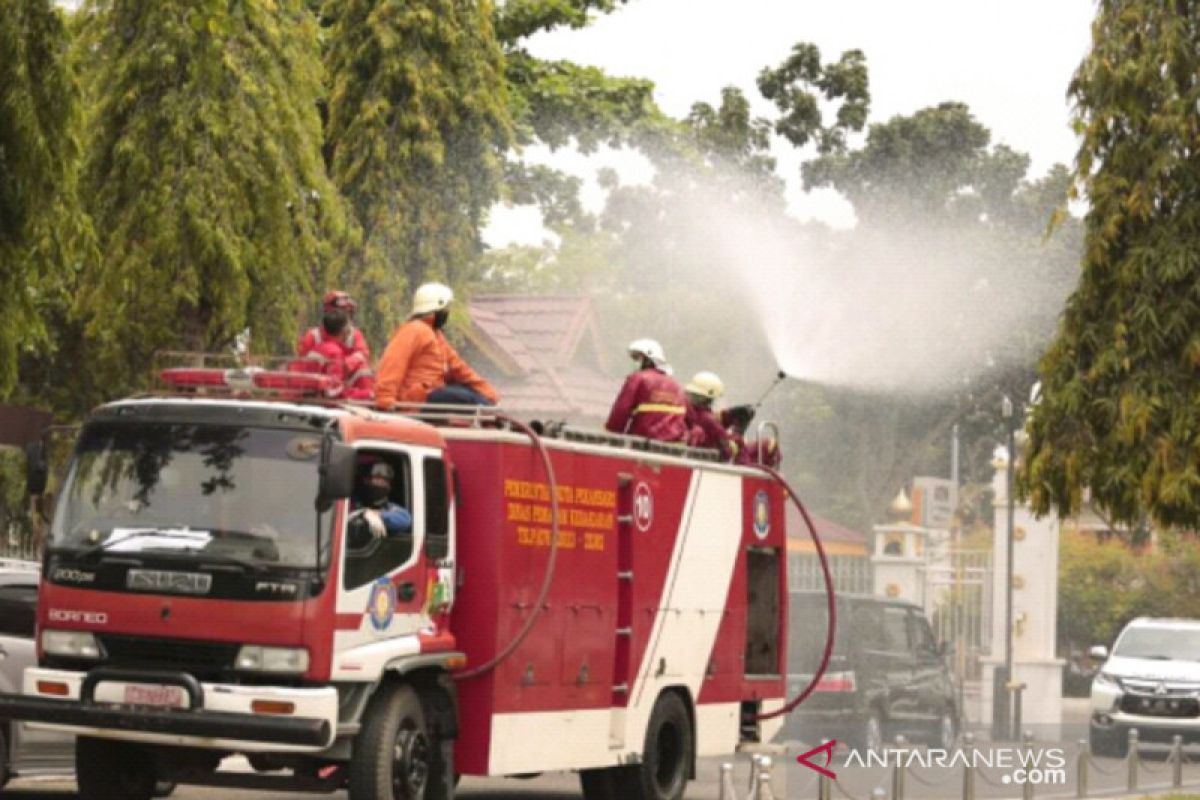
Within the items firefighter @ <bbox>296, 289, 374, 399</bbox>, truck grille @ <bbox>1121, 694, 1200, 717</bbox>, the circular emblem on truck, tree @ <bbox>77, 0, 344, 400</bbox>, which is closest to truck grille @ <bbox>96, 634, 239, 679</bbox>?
firefighter @ <bbox>296, 289, 374, 399</bbox>

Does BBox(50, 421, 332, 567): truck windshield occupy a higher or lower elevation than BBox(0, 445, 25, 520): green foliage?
lower

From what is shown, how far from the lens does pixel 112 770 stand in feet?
51.0

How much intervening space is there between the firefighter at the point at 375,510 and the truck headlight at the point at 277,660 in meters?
0.73

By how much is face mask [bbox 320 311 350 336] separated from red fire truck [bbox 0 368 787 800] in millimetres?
896

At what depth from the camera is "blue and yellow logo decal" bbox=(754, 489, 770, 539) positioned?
20.1 meters

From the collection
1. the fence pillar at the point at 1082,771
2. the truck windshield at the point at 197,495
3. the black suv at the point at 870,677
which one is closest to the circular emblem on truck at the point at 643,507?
the truck windshield at the point at 197,495

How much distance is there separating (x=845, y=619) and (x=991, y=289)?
2120cm

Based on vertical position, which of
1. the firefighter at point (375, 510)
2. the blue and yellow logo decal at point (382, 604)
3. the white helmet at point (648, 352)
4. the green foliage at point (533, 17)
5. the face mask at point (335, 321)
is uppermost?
the green foliage at point (533, 17)

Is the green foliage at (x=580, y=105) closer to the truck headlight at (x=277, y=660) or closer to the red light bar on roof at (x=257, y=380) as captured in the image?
the red light bar on roof at (x=257, y=380)

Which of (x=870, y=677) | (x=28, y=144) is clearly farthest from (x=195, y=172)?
(x=870, y=677)

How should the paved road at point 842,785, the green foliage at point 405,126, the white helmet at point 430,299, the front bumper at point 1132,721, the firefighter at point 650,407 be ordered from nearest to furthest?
the white helmet at point 430,299 < the firefighter at point 650,407 < the paved road at point 842,785 < the green foliage at point 405,126 < the front bumper at point 1132,721

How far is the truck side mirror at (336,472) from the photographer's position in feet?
46.0

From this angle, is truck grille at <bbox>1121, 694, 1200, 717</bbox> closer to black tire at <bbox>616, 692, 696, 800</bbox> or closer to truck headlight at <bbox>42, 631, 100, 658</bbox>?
black tire at <bbox>616, 692, 696, 800</bbox>

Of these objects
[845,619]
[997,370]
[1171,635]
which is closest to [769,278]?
[1171,635]
